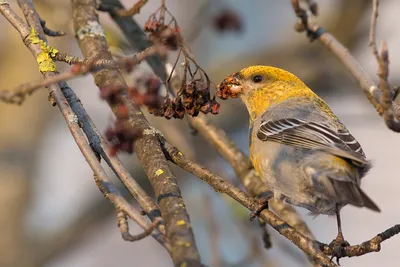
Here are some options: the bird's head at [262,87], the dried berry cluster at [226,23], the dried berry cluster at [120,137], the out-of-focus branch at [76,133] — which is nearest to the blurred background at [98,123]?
the dried berry cluster at [226,23]

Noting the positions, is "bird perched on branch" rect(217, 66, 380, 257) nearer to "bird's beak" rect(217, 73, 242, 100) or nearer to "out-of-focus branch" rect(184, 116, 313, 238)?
"bird's beak" rect(217, 73, 242, 100)

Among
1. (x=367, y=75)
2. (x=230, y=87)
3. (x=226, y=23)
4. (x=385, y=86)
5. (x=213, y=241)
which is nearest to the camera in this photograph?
(x=385, y=86)

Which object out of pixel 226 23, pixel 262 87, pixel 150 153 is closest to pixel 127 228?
pixel 150 153

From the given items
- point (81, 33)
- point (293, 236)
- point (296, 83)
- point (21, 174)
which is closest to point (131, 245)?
point (21, 174)

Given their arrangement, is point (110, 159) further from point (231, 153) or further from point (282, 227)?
point (231, 153)

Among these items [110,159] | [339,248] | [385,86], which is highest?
[110,159]

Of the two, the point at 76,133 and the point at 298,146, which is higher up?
the point at 298,146

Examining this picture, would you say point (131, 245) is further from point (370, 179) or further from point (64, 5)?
point (64, 5)

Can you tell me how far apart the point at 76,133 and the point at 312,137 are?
1.74m

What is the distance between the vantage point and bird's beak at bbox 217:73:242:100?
4074 millimetres

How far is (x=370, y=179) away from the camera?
9.09 meters

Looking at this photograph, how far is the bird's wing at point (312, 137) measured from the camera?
3.54m

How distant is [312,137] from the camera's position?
12.2 ft

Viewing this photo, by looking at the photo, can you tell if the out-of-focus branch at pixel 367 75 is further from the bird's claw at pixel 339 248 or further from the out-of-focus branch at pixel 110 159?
the out-of-focus branch at pixel 110 159
